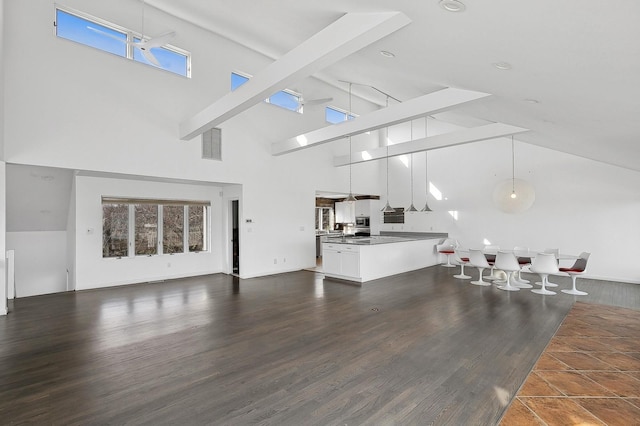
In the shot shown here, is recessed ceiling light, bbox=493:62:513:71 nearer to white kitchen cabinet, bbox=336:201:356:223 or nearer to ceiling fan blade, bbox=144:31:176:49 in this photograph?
ceiling fan blade, bbox=144:31:176:49

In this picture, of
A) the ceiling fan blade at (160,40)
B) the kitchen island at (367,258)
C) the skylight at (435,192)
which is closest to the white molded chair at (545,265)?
the kitchen island at (367,258)

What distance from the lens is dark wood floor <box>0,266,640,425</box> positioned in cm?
247

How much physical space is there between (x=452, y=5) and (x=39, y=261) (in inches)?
346

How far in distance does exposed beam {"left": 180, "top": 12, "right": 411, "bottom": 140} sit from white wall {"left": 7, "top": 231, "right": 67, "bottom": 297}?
472 cm

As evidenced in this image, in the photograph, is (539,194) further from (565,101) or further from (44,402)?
(44,402)

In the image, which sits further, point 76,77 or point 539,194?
point 539,194

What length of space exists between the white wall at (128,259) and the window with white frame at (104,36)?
2.46 m

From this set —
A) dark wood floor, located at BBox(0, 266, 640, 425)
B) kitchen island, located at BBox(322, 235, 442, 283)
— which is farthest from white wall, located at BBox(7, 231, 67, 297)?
kitchen island, located at BBox(322, 235, 442, 283)

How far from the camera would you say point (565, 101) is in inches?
114

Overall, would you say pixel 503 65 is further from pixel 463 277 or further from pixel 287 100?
pixel 287 100

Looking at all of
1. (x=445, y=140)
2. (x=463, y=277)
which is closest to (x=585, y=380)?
(x=463, y=277)

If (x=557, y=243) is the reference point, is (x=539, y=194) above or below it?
above

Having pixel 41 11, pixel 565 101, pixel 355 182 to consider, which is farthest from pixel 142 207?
pixel 565 101

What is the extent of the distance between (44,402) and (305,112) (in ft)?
26.4
